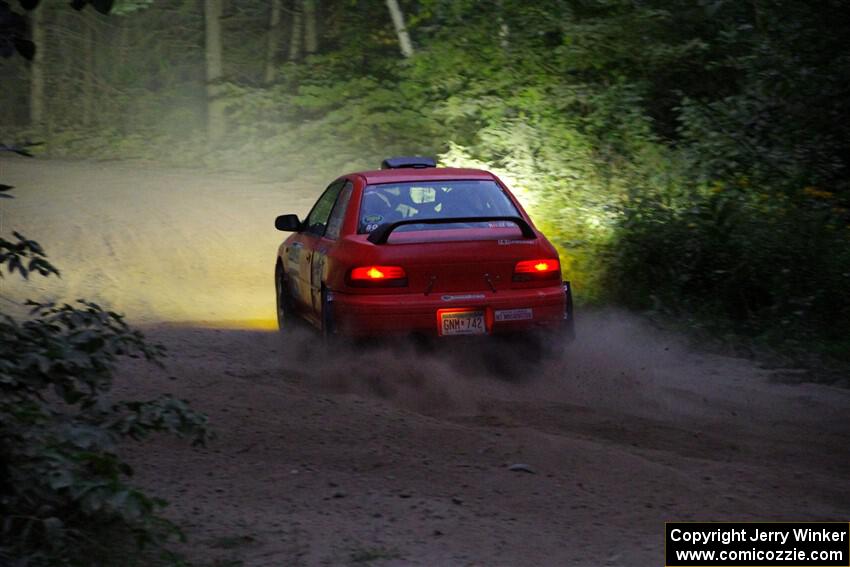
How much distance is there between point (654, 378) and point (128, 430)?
5726 mm

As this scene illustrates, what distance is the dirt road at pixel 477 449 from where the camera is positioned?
5.84m

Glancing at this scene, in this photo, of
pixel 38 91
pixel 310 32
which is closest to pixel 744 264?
pixel 310 32

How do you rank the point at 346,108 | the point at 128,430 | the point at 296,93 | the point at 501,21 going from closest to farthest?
the point at 128,430
the point at 501,21
the point at 346,108
the point at 296,93

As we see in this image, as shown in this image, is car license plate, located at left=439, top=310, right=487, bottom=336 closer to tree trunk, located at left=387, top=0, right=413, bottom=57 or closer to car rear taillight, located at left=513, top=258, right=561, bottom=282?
car rear taillight, located at left=513, top=258, right=561, bottom=282

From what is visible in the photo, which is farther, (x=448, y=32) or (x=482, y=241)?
A: (x=448, y=32)

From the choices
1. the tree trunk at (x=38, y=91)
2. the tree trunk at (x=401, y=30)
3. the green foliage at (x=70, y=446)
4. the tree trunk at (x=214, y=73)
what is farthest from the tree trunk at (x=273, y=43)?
the green foliage at (x=70, y=446)

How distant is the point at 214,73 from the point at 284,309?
22714 millimetres

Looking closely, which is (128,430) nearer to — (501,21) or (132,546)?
(132,546)

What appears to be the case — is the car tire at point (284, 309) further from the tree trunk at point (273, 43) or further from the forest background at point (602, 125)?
the tree trunk at point (273, 43)

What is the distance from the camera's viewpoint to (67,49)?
39.1 metres

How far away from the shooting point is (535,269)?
380 inches

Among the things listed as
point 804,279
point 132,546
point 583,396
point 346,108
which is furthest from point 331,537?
point 346,108

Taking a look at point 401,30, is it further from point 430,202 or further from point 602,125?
point 430,202

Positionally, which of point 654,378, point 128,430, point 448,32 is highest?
point 448,32
